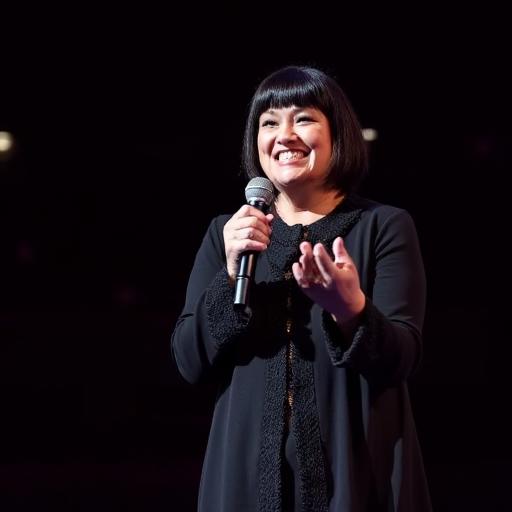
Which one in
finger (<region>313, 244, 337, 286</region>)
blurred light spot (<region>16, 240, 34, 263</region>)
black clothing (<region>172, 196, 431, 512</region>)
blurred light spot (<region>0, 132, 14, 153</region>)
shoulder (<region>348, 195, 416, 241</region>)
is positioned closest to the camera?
finger (<region>313, 244, 337, 286</region>)

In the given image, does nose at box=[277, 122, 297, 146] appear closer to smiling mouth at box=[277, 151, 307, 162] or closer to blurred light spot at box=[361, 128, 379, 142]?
smiling mouth at box=[277, 151, 307, 162]

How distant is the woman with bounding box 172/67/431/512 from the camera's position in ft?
3.02

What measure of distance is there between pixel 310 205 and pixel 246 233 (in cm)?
23

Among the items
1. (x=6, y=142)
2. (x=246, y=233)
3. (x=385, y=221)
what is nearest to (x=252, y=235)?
(x=246, y=233)

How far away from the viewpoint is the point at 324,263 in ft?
2.79

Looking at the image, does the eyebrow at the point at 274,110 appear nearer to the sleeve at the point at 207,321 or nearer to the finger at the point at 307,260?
the sleeve at the point at 207,321

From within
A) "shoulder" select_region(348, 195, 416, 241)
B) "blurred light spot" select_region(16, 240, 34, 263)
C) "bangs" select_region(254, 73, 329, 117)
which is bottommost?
"shoulder" select_region(348, 195, 416, 241)

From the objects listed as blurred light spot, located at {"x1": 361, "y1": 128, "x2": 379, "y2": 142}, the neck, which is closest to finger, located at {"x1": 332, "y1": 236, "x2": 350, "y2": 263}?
the neck

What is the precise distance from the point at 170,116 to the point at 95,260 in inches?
33.1

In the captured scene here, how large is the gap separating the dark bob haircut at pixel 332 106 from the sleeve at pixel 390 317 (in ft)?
0.42

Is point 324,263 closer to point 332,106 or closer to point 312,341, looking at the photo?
point 312,341

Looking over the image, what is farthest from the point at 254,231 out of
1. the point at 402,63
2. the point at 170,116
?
the point at 170,116

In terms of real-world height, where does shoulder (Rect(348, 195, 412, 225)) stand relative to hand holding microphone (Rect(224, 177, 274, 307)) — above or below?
above

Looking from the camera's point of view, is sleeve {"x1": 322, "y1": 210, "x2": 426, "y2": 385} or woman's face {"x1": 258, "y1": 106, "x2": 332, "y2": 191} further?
woman's face {"x1": 258, "y1": 106, "x2": 332, "y2": 191}
